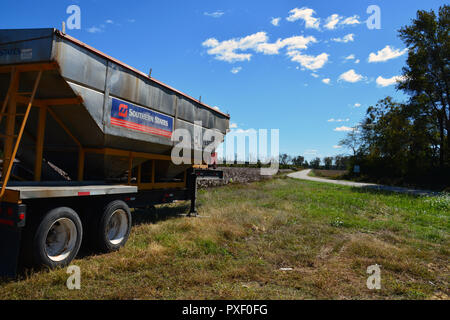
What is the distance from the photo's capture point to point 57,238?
482 cm

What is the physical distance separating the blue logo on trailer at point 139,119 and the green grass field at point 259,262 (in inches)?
94.6

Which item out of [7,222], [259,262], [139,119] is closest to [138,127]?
[139,119]

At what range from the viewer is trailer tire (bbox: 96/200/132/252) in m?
5.46

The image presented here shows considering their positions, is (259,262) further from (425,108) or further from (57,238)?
(425,108)

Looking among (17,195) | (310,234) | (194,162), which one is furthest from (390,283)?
(194,162)

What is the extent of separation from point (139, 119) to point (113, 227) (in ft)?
7.91

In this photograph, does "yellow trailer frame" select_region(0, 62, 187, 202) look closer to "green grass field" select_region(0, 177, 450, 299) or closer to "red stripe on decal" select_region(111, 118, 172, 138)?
"red stripe on decal" select_region(111, 118, 172, 138)

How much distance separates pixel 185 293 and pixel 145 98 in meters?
4.56

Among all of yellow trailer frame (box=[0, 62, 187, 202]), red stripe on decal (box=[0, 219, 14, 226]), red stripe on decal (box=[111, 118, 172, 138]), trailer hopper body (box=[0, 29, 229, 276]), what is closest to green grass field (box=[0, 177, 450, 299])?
red stripe on decal (box=[0, 219, 14, 226])

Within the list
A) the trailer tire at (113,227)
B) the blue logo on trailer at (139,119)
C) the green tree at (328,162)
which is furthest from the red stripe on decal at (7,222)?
the green tree at (328,162)

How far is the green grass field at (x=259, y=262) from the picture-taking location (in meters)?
4.05

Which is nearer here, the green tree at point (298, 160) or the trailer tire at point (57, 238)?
the trailer tire at point (57, 238)

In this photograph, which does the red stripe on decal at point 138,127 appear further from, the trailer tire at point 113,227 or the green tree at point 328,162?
the green tree at point 328,162

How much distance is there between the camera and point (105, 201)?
5781 millimetres
